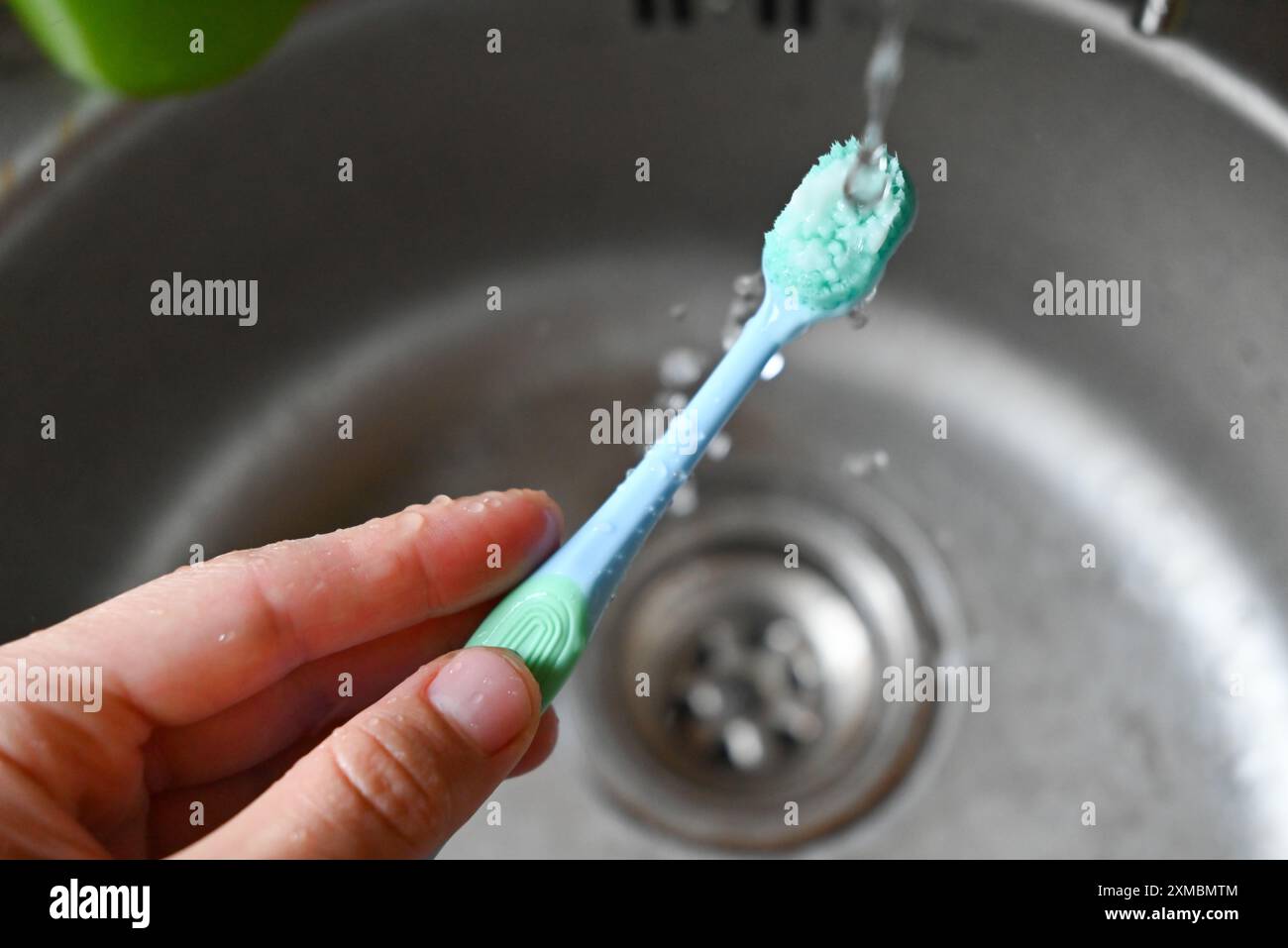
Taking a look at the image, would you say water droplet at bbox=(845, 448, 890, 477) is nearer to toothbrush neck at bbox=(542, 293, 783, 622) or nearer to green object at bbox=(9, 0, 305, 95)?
toothbrush neck at bbox=(542, 293, 783, 622)

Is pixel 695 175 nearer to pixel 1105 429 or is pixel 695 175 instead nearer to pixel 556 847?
pixel 1105 429

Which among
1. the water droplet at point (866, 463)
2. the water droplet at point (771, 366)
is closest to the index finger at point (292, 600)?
the water droplet at point (771, 366)

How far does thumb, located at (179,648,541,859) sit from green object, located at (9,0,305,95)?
1.22 ft

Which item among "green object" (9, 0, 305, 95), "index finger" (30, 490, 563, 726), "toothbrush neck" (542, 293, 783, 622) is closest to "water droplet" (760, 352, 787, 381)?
"toothbrush neck" (542, 293, 783, 622)

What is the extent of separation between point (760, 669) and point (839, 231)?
0.96 feet

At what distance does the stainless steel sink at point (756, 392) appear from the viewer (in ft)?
2.05

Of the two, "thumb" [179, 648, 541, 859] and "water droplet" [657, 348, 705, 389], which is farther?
"water droplet" [657, 348, 705, 389]

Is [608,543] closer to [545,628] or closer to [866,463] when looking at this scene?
→ [545,628]

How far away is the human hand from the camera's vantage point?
15.5 inches

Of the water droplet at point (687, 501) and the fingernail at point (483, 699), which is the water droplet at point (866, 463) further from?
the fingernail at point (483, 699)

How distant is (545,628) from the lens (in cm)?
47

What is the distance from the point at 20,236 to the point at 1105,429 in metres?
0.64
